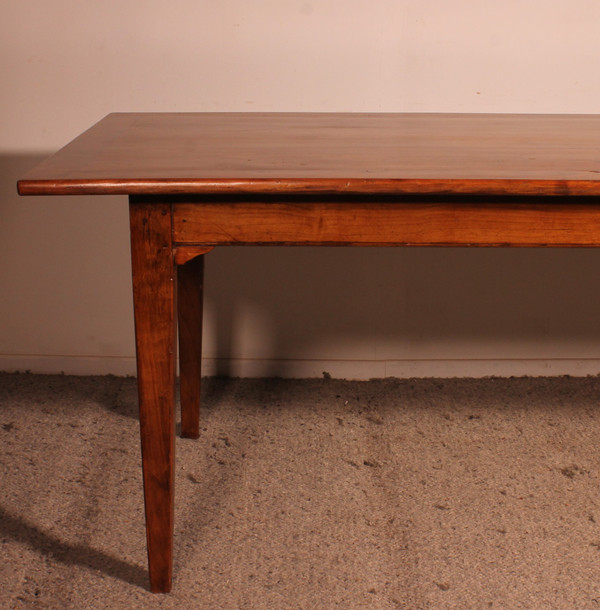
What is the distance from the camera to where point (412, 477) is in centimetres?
150

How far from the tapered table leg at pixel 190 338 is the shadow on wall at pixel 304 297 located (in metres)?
0.32

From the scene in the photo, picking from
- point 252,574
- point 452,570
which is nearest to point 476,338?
point 452,570

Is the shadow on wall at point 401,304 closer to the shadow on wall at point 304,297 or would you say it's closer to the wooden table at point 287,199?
the shadow on wall at point 304,297

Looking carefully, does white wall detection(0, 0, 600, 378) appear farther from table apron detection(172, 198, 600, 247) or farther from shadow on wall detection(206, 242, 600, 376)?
table apron detection(172, 198, 600, 247)

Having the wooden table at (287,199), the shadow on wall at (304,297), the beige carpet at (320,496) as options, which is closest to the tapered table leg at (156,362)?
the wooden table at (287,199)

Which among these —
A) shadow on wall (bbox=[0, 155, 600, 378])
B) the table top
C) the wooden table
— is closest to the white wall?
shadow on wall (bbox=[0, 155, 600, 378])

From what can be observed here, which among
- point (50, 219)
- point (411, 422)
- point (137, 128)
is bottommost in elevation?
point (411, 422)

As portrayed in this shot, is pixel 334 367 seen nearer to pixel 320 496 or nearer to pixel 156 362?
pixel 320 496

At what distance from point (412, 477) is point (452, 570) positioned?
0.95 ft

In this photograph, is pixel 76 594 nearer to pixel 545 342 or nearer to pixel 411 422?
pixel 411 422

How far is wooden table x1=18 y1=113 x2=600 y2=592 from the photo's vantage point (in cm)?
92

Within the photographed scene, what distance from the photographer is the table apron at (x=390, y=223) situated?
99 centimetres

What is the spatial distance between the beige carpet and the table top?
626 mm

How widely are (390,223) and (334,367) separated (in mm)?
995
